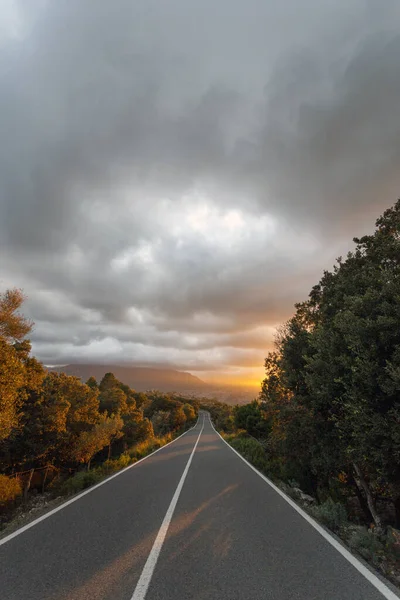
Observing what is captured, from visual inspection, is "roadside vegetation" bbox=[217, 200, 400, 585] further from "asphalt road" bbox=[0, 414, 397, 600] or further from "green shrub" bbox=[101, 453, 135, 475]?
"green shrub" bbox=[101, 453, 135, 475]

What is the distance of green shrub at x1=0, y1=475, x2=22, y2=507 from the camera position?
14133 mm

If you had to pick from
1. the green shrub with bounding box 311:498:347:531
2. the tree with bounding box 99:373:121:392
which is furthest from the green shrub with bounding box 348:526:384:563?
the tree with bounding box 99:373:121:392

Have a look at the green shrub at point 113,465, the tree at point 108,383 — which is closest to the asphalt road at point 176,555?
the green shrub at point 113,465

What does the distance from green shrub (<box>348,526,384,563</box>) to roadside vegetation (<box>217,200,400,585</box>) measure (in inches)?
0.6

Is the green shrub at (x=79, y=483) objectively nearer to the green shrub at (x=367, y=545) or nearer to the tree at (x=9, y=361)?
the tree at (x=9, y=361)

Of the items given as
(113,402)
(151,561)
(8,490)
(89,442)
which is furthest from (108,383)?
(151,561)

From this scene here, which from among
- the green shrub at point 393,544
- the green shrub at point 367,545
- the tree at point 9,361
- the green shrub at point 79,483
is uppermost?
the tree at point 9,361

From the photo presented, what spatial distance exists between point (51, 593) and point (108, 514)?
3507 millimetres

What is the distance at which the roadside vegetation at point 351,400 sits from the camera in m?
6.67

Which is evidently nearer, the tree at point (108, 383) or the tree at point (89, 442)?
the tree at point (89, 442)

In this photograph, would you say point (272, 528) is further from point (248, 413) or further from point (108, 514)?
point (248, 413)

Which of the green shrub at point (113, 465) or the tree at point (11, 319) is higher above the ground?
the tree at point (11, 319)

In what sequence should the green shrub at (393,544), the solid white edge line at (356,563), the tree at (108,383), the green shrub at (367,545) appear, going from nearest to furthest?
the solid white edge line at (356,563) → the green shrub at (367,545) → the green shrub at (393,544) → the tree at (108,383)

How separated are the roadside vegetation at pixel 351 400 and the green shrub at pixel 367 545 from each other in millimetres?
16
